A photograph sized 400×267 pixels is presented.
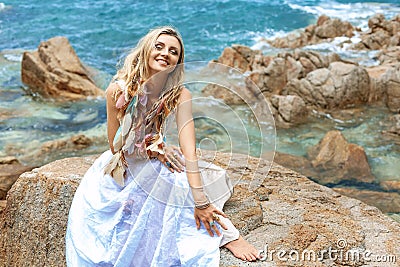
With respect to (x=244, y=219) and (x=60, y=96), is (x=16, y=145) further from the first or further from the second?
(x=244, y=219)

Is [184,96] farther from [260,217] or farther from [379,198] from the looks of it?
[379,198]

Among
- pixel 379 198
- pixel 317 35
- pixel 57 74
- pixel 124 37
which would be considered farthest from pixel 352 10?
pixel 379 198

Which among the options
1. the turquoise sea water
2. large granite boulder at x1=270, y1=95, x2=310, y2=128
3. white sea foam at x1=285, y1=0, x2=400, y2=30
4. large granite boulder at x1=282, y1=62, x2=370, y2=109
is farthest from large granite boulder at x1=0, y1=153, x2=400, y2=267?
white sea foam at x1=285, y1=0, x2=400, y2=30

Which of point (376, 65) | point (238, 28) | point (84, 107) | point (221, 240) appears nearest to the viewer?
point (221, 240)

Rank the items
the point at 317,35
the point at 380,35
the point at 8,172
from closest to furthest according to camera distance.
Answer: the point at 8,172
the point at 380,35
the point at 317,35

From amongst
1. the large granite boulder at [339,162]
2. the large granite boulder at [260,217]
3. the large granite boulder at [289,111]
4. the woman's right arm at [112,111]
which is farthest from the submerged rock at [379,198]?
the woman's right arm at [112,111]

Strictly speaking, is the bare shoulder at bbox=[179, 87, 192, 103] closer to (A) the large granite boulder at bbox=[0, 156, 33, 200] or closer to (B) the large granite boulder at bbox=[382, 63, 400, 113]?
(A) the large granite boulder at bbox=[0, 156, 33, 200]

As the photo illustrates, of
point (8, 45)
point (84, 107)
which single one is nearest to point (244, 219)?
point (84, 107)

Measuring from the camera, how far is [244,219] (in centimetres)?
283

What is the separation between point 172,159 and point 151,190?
20 centimetres

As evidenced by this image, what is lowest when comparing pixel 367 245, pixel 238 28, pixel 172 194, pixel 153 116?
pixel 238 28

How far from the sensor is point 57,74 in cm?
947

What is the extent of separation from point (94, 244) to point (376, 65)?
9.91 meters

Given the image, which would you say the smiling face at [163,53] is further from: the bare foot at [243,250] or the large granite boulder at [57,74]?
the large granite boulder at [57,74]
